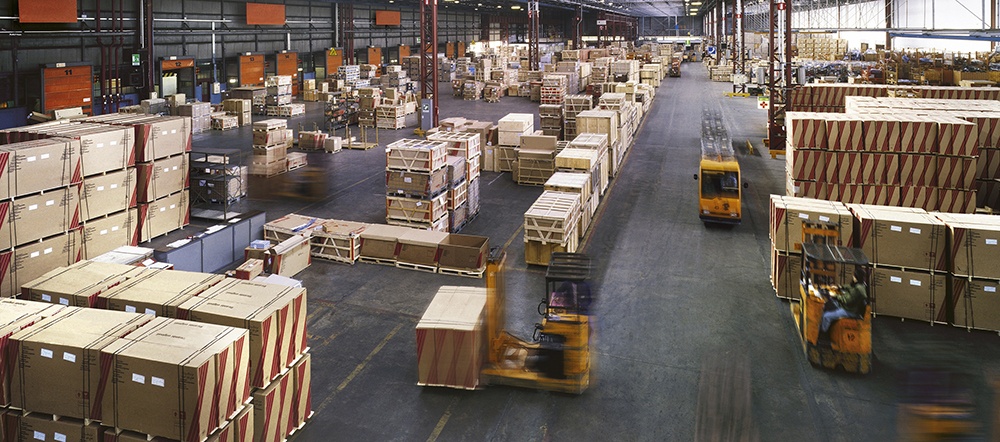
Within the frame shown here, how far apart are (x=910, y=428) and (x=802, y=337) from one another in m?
4.18

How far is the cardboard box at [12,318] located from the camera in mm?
5836

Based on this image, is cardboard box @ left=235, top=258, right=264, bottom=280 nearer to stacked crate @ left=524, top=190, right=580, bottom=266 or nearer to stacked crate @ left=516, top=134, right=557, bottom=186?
stacked crate @ left=524, top=190, right=580, bottom=266

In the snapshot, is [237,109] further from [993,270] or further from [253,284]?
[993,270]

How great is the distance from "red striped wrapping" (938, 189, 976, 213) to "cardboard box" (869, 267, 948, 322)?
4.60 m

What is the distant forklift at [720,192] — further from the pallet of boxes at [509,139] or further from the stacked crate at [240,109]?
the stacked crate at [240,109]

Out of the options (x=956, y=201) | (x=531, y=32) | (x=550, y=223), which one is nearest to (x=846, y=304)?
(x=550, y=223)

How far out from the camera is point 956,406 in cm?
495

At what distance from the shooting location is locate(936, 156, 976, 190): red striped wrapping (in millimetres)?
13070

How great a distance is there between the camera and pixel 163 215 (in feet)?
45.0

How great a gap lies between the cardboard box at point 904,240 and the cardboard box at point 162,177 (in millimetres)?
13320

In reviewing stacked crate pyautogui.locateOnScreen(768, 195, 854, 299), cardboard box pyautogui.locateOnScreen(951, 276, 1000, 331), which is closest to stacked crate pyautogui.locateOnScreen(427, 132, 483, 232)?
stacked crate pyautogui.locateOnScreen(768, 195, 854, 299)

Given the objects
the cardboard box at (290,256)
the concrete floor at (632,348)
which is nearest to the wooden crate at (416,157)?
the concrete floor at (632,348)

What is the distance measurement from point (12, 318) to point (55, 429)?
130cm

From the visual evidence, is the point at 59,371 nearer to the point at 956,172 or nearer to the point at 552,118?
the point at 956,172
